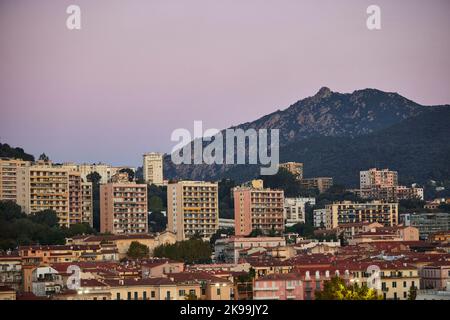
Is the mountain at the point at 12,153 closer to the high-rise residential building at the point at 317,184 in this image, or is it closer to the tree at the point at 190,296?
the high-rise residential building at the point at 317,184

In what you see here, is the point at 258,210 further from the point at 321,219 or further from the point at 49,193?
the point at 49,193

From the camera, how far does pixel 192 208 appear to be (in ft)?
174

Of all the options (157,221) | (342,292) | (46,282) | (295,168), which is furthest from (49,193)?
(342,292)

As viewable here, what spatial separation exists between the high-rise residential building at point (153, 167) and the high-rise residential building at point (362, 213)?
1197 cm

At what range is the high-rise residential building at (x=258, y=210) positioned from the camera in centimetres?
5384

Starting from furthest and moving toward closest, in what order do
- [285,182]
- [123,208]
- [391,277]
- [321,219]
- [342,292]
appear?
[285,182] → [321,219] → [123,208] → [391,277] → [342,292]

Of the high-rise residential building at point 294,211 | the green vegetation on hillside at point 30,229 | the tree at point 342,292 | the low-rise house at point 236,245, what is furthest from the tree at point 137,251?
the tree at point 342,292

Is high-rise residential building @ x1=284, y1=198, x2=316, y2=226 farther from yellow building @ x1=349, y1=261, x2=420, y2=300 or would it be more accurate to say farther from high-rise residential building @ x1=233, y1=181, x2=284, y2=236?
yellow building @ x1=349, y1=261, x2=420, y2=300

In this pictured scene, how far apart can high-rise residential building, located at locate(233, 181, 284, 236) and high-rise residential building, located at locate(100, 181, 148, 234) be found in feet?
11.4

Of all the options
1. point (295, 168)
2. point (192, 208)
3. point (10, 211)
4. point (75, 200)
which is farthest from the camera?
point (295, 168)

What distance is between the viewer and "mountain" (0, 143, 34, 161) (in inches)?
2088

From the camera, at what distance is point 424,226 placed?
5566 cm

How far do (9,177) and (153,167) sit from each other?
1867 centimetres
